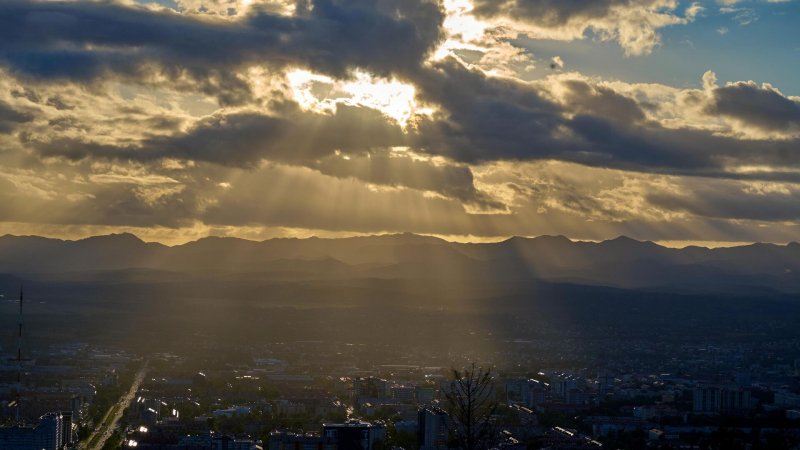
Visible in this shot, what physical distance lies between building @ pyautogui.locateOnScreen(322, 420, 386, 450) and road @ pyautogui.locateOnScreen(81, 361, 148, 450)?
7.32 meters

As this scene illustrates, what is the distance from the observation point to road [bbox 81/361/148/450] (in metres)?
41.6

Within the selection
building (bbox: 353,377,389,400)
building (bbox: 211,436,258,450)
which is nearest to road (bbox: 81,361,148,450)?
building (bbox: 211,436,258,450)

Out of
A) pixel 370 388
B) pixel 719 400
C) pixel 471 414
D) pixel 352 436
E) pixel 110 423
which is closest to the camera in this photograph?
pixel 471 414

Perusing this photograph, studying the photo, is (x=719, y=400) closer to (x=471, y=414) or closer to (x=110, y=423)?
(x=110, y=423)

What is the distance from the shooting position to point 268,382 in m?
60.7

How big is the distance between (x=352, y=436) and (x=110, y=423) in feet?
43.5

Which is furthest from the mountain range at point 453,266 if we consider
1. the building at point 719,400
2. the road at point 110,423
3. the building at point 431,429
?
the building at point 431,429

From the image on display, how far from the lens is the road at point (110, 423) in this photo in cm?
4162

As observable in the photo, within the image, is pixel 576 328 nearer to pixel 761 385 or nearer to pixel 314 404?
pixel 761 385

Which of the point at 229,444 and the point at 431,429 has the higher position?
the point at 431,429

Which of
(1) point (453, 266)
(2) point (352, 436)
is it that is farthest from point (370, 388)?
(1) point (453, 266)

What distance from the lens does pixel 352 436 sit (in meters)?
37.6

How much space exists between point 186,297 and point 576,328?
4182 cm

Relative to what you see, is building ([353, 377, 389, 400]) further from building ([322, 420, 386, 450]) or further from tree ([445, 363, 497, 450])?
tree ([445, 363, 497, 450])
